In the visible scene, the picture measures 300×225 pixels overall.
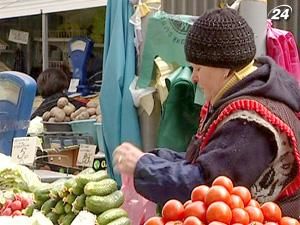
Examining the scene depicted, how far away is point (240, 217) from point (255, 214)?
0.06 meters

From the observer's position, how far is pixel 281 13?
3.29 m

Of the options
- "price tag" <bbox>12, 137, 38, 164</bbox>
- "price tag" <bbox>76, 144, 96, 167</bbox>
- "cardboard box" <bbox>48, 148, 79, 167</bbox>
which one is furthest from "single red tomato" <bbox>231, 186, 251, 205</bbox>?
"cardboard box" <bbox>48, 148, 79, 167</bbox>

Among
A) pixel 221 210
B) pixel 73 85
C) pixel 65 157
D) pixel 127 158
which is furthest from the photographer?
pixel 73 85

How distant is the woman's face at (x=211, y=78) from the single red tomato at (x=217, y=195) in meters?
0.60

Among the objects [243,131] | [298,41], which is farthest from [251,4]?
[243,131]

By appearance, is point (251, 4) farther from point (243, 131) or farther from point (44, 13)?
point (44, 13)

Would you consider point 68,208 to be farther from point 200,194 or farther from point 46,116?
point 46,116

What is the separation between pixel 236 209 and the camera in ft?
4.88

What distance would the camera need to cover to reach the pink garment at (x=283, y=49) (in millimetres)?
2971

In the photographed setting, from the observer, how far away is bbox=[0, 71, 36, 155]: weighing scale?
3.87 meters

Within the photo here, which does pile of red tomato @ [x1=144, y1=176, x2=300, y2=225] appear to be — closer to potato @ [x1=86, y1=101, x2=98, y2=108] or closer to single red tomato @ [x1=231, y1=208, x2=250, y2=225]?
single red tomato @ [x1=231, y1=208, x2=250, y2=225]

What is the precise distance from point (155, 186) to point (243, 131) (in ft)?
1.01

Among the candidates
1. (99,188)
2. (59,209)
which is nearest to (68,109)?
(59,209)

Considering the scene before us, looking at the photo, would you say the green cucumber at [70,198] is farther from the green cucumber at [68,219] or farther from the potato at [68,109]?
the potato at [68,109]
